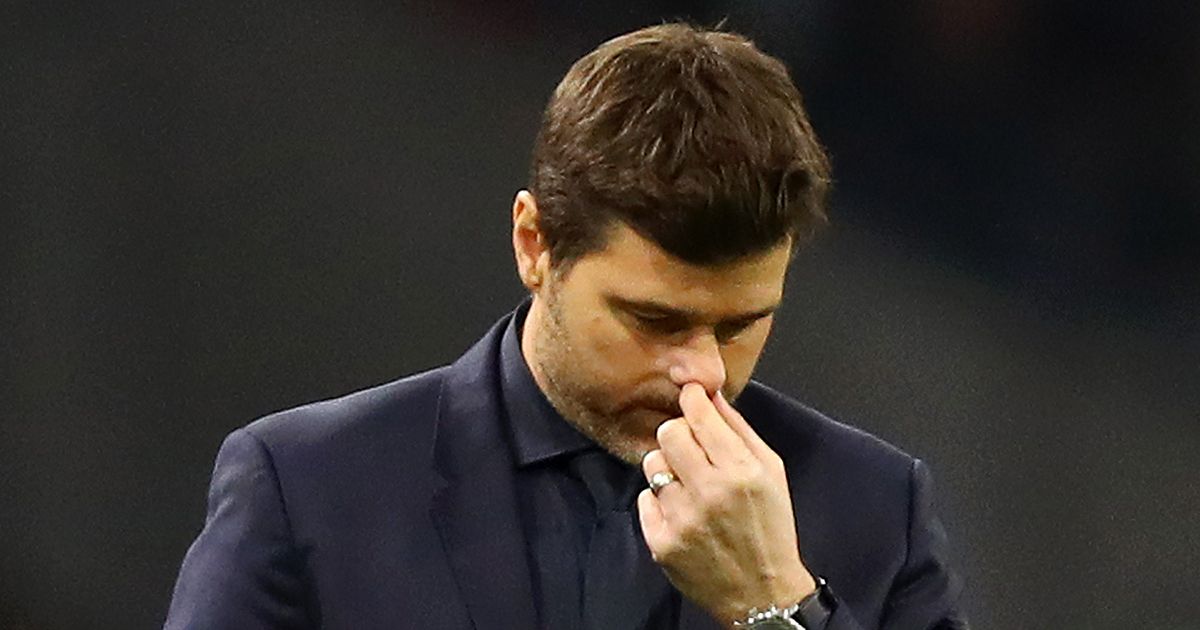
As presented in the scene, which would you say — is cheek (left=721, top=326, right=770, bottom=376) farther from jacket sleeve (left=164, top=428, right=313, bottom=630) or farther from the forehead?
jacket sleeve (left=164, top=428, right=313, bottom=630)

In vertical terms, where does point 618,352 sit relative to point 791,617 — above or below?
above

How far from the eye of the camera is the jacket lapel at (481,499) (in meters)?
1.45

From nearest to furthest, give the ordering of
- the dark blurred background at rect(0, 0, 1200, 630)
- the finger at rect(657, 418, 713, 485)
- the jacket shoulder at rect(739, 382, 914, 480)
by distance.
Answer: the finger at rect(657, 418, 713, 485)
the jacket shoulder at rect(739, 382, 914, 480)
the dark blurred background at rect(0, 0, 1200, 630)

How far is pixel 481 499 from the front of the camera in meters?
1.49

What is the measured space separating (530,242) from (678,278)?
137 mm

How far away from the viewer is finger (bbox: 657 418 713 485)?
1.35 meters

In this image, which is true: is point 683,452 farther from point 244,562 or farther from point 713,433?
point 244,562

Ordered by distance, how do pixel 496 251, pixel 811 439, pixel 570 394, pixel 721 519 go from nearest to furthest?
pixel 721 519 < pixel 570 394 < pixel 811 439 < pixel 496 251

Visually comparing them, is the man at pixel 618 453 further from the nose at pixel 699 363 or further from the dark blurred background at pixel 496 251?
the dark blurred background at pixel 496 251

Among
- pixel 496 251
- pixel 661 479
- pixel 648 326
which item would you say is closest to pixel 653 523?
pixel 661 479

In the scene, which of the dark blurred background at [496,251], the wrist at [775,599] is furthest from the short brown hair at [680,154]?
the dark blurred background at [496,251]

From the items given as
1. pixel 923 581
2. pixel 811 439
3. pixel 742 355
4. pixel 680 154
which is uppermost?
pixel 680 154

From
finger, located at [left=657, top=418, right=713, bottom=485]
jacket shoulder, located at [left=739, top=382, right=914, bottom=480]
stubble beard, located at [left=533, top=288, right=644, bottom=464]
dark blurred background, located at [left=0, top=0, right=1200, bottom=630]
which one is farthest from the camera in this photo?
dark blurred background, located at [left=0, top=0, right=1200, bottom=630]

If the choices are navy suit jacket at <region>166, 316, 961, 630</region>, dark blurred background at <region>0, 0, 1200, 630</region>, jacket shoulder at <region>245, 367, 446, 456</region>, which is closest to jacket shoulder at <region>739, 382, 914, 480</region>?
navy suit jacket at <region>166, 316, 961, 630</region>
